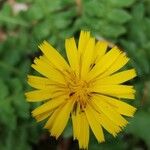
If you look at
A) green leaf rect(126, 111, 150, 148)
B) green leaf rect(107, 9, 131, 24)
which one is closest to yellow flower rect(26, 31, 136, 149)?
green leaf rect(126, 111, 150, 148)

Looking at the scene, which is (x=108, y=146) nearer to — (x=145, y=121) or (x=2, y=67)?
(x=145, y=121)

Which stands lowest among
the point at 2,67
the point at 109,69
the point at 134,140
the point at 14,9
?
the point at 134,140

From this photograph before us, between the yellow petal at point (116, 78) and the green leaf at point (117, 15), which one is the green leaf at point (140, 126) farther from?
the green leaf at point (117, 15)

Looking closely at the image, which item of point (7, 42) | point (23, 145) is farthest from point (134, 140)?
point (7, 42)

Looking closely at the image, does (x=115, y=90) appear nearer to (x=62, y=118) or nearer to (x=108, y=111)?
(x=108, y=111)

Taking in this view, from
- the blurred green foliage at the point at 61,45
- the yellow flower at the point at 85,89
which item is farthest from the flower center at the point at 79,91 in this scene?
the blurred green foliage at the point at 61,45

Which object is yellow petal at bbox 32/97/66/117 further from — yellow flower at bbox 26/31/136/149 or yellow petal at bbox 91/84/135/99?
yellow petal at bbox 91/84/135/99
